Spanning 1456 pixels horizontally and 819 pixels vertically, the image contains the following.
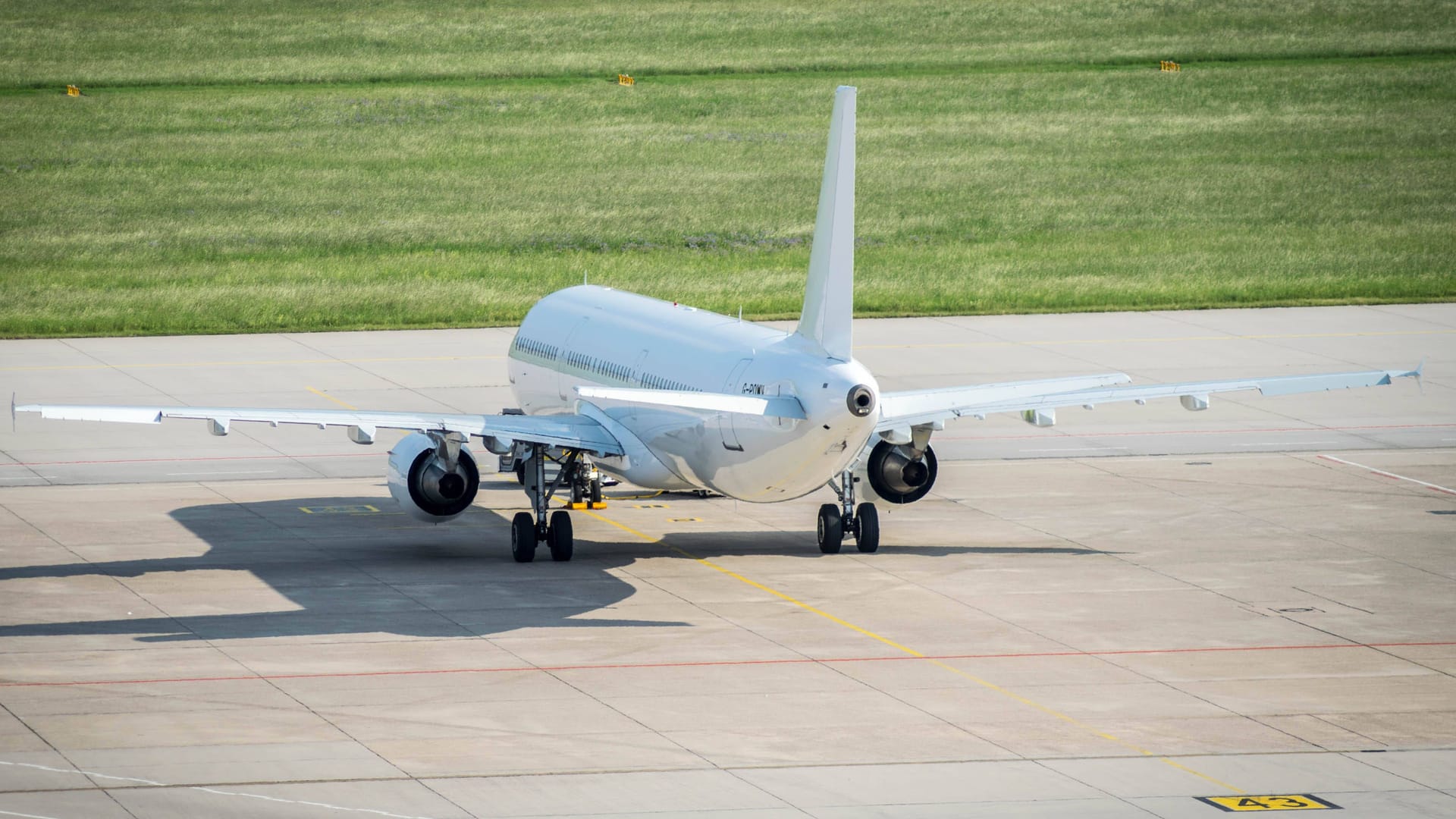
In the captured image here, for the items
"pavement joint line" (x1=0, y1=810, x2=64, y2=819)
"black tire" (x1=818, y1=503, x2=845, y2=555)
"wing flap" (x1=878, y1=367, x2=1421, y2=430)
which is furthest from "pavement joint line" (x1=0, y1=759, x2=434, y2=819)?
"black tire" (x1=818, y1=503, x2=845, y2=555)

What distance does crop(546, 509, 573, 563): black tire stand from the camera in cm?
3709

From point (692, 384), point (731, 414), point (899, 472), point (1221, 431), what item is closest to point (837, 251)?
point (731, 414)

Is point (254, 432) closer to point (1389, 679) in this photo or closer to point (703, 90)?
point (1389, 679)

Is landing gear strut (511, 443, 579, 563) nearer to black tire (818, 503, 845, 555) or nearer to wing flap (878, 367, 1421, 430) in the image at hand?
black tire (818, 503, 845, 555)

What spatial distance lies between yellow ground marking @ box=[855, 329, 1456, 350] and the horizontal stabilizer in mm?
30034

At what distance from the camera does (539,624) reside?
32.6 meters

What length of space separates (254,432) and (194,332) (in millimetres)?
16923

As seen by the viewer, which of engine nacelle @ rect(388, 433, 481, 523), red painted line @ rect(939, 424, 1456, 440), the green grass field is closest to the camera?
engine nacelle @ rect(388, 433, 481, 523)

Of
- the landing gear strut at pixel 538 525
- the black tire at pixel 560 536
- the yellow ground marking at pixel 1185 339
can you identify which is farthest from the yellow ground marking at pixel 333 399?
the yellow ground marking at pixel 1185 339

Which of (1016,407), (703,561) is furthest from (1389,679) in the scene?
(703,561)

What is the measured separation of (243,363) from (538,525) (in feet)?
82.5

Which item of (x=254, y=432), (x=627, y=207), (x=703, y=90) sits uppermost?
(x=703, y=90)

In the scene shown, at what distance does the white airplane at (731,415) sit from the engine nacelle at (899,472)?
0.03 m

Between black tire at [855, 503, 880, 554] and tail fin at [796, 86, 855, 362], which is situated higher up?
tail fin at [796, 86, 855, 362]
